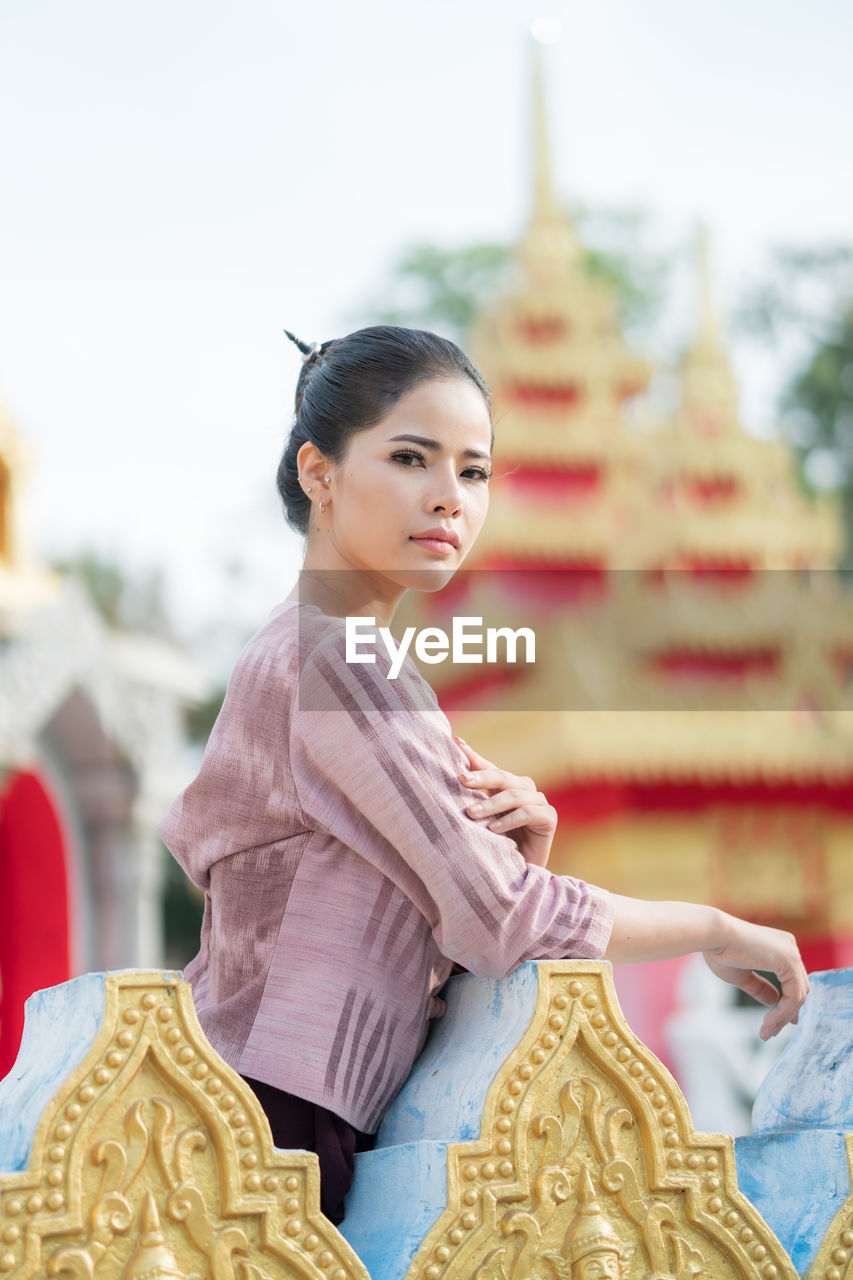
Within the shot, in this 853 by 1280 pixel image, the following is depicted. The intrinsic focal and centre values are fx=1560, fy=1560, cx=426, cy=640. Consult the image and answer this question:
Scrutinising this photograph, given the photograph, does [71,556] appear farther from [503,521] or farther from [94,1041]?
[94,1041]

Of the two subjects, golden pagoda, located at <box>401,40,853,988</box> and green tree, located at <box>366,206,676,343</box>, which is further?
green tree, located at <box>366,206,676,343</box>

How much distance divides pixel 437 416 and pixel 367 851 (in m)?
0.47

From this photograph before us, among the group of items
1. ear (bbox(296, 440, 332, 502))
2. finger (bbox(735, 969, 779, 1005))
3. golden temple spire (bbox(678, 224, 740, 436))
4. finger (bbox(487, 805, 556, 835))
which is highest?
golden temple spire (bbox(678, 224, 740, 436))

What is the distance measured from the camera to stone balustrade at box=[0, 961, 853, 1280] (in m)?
1.20

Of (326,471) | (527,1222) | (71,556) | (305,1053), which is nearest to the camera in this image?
(527,1222)

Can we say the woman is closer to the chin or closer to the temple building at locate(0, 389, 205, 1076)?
the chin

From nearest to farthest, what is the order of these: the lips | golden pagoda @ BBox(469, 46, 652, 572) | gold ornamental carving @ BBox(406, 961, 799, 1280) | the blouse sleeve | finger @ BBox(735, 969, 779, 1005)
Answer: gold ornamental carving @ BBox(406, 961, 799, 1280) < the blouse sleeve < the lips < finger @ BBox(735, 969, 779, 1005) < golden pagoda @ BBox(469, 46, 652, 572)

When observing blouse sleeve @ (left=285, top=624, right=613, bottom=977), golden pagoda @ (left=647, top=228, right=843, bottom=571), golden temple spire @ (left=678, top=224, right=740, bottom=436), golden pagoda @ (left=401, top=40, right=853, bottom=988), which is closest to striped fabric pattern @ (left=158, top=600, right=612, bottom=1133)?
blouse sleeve @ (left=285, top=624, right=613, bottom=977)

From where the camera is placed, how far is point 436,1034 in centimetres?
156

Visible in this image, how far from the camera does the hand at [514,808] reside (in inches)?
59.9

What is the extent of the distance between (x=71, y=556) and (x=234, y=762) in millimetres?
18792

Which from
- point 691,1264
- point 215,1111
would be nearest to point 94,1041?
point 215,1111

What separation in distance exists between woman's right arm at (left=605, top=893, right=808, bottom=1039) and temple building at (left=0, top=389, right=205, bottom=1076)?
20.7ft

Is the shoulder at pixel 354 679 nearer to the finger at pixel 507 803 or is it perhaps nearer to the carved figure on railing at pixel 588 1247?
the finger at pixel 507 803
